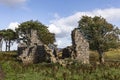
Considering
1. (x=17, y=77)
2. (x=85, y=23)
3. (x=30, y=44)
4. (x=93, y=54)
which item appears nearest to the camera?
(x=17, y=77)

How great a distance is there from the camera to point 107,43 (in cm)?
8731

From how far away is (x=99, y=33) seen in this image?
295 feet

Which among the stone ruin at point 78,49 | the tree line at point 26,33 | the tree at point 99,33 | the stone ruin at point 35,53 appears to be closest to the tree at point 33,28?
the tree line at point 26,33

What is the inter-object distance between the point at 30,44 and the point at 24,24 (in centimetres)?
5528

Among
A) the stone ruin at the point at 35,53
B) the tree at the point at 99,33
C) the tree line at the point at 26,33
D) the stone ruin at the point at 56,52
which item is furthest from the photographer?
the tree line at the point at 26,33

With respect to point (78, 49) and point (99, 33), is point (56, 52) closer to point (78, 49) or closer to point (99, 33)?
point (78, 49)

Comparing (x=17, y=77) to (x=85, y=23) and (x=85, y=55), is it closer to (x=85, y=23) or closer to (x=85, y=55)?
(x=85, y=55)

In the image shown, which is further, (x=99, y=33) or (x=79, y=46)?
(x=99, y=33)

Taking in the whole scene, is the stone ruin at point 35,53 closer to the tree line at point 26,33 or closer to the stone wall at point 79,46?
the stone wall at point 79,46

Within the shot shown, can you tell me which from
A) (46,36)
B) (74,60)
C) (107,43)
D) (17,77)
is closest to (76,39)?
(74,60)

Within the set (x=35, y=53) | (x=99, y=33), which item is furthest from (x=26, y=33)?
(x=35, y=53)

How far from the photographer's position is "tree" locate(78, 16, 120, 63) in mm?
87769

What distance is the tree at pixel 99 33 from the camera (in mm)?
87769

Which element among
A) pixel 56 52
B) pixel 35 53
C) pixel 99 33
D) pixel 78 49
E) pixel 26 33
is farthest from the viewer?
pixel 26 33
